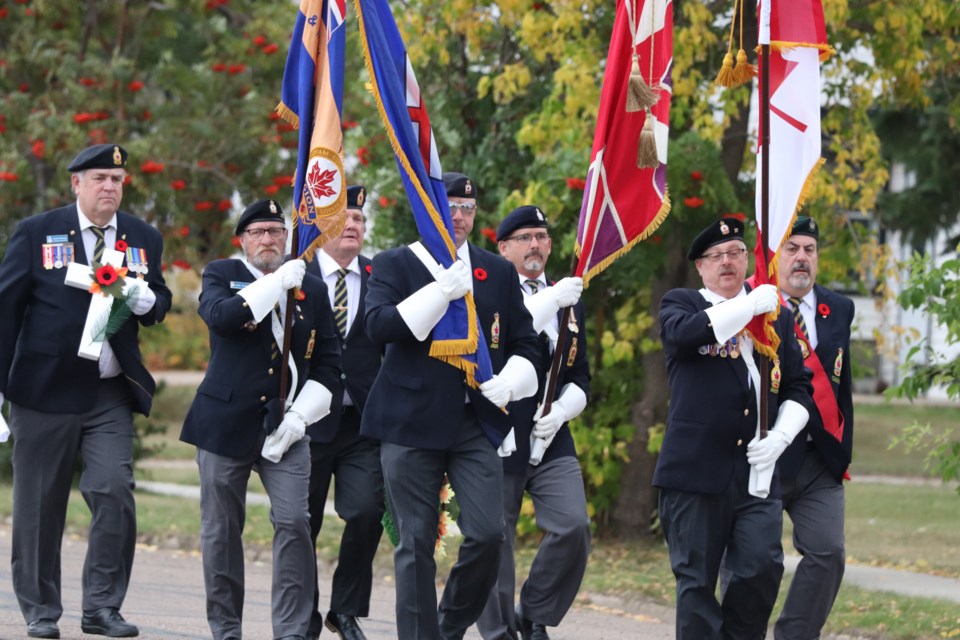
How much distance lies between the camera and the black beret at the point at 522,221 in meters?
8.26

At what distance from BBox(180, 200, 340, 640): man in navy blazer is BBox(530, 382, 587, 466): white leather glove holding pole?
107cm

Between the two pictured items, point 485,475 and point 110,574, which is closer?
point 485,475

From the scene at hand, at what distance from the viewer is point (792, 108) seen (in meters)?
7.50

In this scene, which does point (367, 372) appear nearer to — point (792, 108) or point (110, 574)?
point (110, 574)

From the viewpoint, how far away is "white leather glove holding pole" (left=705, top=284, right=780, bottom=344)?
6.87 meters

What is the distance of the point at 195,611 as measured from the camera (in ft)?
30.5

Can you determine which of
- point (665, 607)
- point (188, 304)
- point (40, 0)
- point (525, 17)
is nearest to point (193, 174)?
point (40, 0)

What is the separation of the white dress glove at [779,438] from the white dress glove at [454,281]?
56.7 inches

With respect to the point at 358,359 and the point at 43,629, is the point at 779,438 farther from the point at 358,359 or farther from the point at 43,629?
the point at 43,629

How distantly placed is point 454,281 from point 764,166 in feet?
5.08

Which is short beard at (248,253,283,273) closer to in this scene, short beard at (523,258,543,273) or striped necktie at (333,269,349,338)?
striped necktie at (333,269,349,338)

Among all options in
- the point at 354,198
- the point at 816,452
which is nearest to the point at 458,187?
the point at 354,198

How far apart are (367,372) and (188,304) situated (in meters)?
19.9

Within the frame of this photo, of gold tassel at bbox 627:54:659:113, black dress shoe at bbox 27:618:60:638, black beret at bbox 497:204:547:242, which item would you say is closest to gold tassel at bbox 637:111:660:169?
gold tassel at bbox 627:54:659:113
